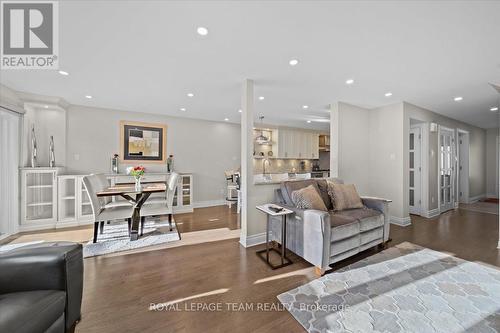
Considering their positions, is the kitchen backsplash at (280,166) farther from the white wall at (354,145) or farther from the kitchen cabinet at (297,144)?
the white wall at (354,145)

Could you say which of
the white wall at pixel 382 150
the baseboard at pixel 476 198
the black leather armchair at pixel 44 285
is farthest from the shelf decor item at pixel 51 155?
the baseboard at pixel 476 198

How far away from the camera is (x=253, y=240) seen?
293 cm

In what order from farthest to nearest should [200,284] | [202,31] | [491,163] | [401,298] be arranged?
[491,163] → [200,284] → [202,31] → [401,298]

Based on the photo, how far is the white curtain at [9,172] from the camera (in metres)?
3.16

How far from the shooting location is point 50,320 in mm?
977

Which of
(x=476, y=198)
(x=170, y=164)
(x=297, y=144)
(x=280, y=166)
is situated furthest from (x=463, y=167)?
(x=170, y=164)

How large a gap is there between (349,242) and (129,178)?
448 cm

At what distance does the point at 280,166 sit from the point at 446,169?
4.43 m

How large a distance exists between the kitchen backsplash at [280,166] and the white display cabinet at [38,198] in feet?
15.8

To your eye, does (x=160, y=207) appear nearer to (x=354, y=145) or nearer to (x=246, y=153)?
(x=246, y=153)

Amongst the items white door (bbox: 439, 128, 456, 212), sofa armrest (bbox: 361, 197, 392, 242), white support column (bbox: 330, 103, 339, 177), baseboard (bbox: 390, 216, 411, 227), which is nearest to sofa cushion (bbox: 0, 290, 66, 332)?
sofa armrest (bbox: 361, 197, 392, 242)

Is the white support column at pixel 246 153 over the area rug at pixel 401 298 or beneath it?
over

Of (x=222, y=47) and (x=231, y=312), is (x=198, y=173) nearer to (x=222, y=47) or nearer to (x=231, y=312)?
(x=222, y=47)

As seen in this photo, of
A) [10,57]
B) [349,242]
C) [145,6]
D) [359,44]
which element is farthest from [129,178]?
[359,44]
